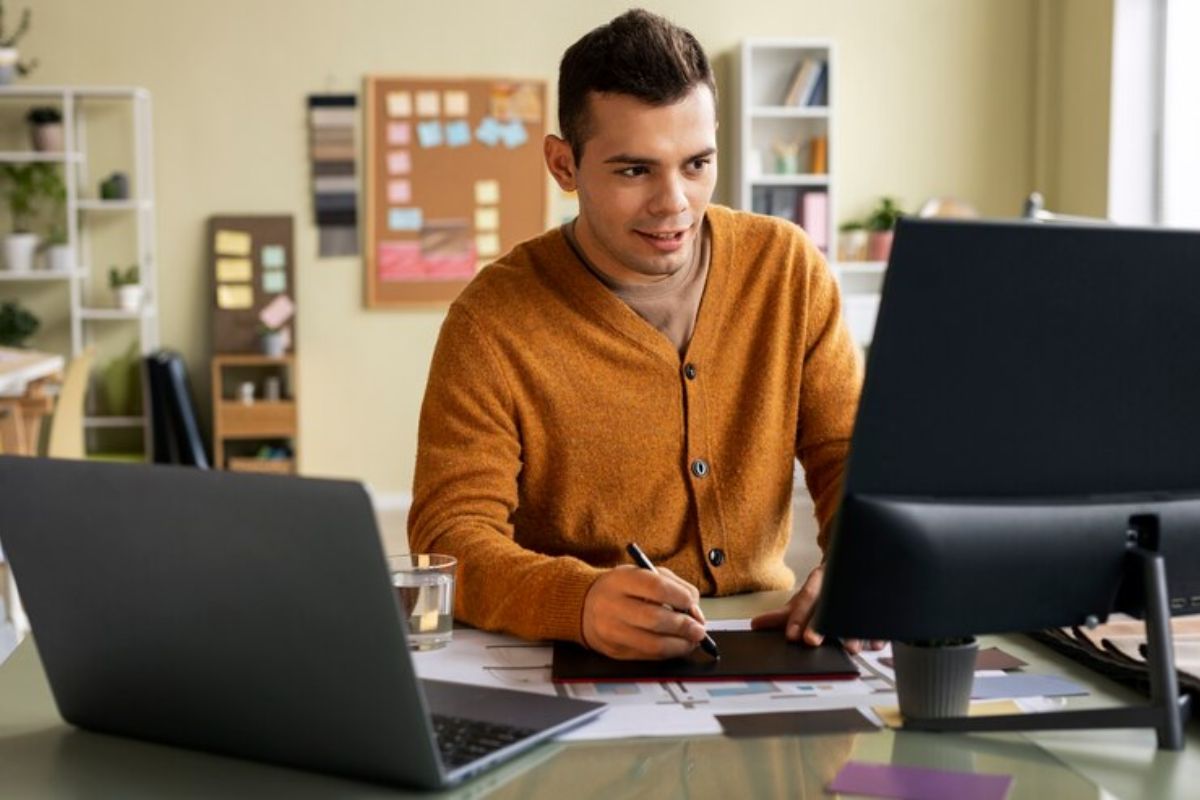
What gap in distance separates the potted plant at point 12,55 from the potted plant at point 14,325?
2.91 ft

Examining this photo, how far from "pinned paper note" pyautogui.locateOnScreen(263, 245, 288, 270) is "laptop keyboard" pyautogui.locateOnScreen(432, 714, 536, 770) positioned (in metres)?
5.41

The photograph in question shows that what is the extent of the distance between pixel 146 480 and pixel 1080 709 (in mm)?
746

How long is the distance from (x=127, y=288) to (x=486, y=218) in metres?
1.49

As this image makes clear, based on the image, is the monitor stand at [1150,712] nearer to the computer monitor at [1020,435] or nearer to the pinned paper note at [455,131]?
the computer monitor at [1020,435]

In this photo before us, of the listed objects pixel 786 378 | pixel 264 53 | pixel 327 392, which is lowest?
pixel 327 392

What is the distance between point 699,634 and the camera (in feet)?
4.55

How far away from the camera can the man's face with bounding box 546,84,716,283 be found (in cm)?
173

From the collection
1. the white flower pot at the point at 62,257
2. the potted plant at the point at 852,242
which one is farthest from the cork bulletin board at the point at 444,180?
the potted plant at the point at 852,242

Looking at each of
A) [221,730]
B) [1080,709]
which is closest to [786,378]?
[1080,709]

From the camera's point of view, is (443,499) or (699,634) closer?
(699,634)

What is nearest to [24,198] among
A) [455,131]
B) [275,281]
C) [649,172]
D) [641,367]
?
[275,281]

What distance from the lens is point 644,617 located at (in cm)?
139

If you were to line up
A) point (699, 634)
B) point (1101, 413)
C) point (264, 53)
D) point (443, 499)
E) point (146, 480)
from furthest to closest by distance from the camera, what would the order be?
point (264, 53), point (443, 499), point (699, 634), point (1101, 413), point (146, 480)

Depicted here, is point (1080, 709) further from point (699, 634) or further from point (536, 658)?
point (536, 658)
